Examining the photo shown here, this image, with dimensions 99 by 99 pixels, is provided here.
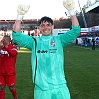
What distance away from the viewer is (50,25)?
406cm

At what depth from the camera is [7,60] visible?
693 cm

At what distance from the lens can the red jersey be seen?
6846 mm

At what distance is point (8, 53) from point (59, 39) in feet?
9.44

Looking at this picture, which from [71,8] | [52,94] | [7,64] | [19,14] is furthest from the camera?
[7,64]

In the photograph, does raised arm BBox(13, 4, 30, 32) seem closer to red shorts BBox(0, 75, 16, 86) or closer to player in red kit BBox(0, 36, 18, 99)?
player in red kit BBox(0, 36, 18, 99)

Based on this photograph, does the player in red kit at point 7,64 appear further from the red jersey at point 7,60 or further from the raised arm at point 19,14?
the raised arm at point 19,14

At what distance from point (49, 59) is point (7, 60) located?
3.08 meters

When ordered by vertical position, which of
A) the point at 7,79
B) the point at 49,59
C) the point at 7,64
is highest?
the point at 49,59

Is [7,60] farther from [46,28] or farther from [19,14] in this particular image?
[46,28]

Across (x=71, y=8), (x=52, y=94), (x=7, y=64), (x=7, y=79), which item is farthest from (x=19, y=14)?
(x=7, y=79)

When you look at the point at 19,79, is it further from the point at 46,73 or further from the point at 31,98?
the point at 46,73

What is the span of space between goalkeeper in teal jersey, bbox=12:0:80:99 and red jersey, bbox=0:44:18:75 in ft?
8.98

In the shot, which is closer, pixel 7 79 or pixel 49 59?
pixel 49 59

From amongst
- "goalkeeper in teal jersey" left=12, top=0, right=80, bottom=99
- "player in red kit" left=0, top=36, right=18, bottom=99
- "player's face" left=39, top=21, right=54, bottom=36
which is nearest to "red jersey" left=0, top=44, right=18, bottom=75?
"player in red kit" left=0, top=36, right=18, bottom=99
